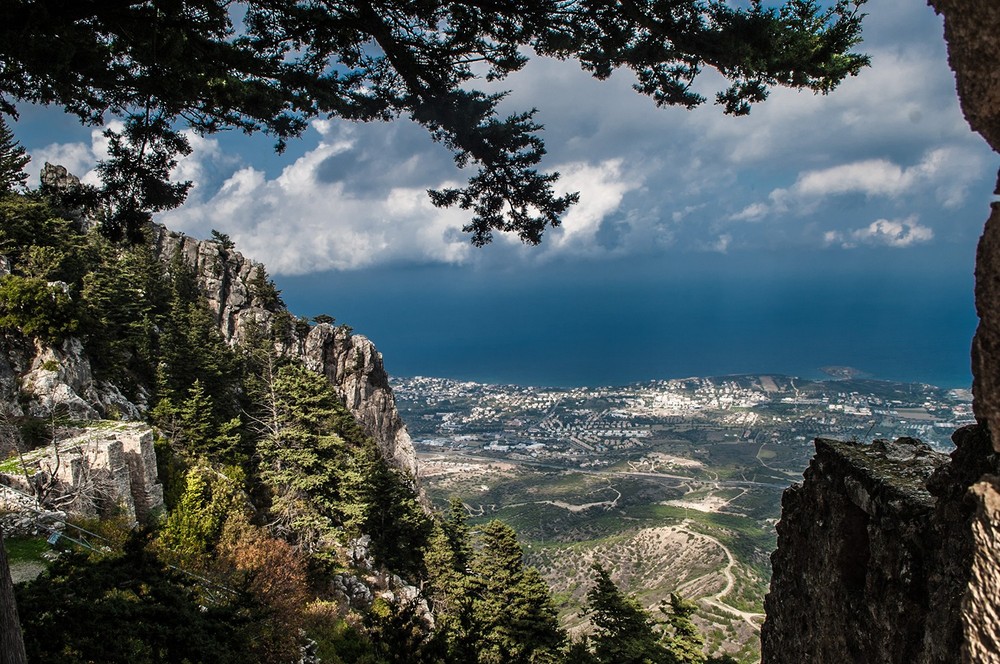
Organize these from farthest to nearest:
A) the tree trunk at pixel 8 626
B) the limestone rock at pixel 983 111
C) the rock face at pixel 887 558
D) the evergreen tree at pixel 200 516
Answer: the evergreen tree at pixel 200 516 < the tree trunk at pixel 8 626 < the rock face at pixel 887 558 < the limestone rock at pixel 983 111

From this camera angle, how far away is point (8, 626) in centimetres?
452

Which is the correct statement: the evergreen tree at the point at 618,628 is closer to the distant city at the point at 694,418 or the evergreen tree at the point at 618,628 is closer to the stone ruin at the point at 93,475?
the stone ruin at the point at 93,475

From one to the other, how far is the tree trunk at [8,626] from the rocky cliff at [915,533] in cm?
674

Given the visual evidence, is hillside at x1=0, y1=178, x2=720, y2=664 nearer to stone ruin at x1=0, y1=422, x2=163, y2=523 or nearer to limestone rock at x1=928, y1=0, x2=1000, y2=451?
stone ruin at x1=0, y1=422, x2=163, y2=523

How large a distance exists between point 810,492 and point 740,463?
120 m

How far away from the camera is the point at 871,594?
422 cm

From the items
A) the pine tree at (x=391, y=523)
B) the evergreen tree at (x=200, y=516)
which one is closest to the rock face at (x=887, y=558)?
the evergreen tree at (x=200, y=516)

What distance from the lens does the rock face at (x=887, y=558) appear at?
2.24 metres

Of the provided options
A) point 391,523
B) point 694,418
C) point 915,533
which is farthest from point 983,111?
point 694,418

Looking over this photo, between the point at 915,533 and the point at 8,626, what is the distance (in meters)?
7.42

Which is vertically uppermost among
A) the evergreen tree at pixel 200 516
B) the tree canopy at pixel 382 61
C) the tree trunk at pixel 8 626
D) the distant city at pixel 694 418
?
the tree canopy at pixel 382 61

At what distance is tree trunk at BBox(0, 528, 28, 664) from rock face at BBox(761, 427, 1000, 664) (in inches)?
264

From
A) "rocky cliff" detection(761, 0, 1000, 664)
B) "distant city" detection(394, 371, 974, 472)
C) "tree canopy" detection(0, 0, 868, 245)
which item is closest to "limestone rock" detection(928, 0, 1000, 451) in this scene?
"rocky cliff" detection(761, 0, 1000, 664)

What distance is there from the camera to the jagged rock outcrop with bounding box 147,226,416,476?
148ft
